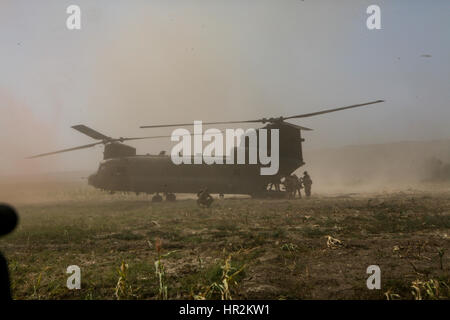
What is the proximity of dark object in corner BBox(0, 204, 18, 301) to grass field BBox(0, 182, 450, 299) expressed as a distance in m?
2.06

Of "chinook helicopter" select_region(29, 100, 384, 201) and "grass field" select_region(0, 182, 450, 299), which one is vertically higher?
"chinook helicopter" select_region(29, 100, 384, 201)

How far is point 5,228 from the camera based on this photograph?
2.21m

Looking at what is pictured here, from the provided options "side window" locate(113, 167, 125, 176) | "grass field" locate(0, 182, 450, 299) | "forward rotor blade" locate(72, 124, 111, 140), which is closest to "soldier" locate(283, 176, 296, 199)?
"grass field" locate(0, 182, 450, 299)

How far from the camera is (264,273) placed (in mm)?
5477

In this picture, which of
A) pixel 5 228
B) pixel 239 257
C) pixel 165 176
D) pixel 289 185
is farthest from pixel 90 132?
pixel 5 228

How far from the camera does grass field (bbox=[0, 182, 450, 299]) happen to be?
470 centimetres

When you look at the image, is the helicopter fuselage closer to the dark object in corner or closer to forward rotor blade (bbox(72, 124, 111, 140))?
forward rotor blade (bbox(72, 124, 111, 140))

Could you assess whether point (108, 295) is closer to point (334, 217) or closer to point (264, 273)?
point (264, 273)

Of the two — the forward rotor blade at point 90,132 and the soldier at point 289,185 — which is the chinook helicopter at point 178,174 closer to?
the forward rotor blade at point 90,132

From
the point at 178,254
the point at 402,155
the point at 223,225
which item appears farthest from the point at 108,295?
the point at 402,155

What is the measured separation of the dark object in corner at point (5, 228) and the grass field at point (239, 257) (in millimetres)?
2060

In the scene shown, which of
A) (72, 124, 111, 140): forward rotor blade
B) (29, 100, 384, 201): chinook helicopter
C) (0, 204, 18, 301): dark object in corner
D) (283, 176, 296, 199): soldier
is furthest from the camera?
(283, 176, 296, 199): soldier
